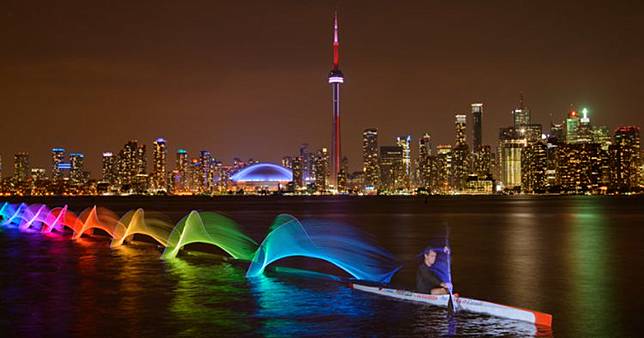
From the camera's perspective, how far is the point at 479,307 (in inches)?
755

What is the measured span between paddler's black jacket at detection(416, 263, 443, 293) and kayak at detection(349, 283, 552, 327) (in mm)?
202

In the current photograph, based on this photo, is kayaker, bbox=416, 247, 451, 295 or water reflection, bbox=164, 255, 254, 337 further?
kayaker, bbox=416, 247, 451, 295

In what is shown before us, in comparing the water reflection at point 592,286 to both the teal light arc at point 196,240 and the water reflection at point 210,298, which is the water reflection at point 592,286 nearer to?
the water reflection at point 210,298

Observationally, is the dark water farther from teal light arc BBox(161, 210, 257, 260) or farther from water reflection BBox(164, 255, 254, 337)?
teal light arc BBox(161, 210, 257, 260)

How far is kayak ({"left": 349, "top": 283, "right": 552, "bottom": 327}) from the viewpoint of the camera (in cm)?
1784

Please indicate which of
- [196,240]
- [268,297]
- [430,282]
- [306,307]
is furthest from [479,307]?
[196,240]

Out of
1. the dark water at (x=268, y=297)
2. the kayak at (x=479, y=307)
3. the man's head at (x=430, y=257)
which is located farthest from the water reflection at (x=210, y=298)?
the man's head at (x=430, y=257)

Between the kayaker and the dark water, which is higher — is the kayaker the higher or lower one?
the higher one

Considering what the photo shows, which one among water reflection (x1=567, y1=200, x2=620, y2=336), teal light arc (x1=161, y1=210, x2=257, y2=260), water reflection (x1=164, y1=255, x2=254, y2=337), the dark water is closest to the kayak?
the dark water

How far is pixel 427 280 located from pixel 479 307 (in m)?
1.67

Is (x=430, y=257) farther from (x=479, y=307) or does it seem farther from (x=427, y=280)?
(x=479, y=307)

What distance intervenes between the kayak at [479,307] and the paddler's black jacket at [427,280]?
20 cm

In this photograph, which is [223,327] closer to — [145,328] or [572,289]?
[145,328]

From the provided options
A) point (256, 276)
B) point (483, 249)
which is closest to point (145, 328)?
point (256, 276)
